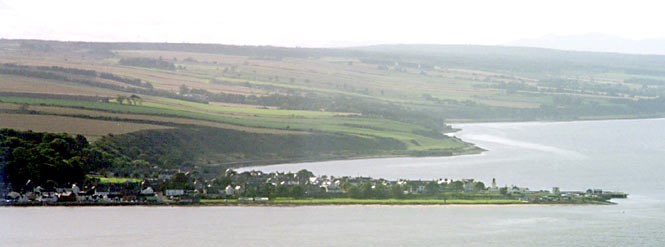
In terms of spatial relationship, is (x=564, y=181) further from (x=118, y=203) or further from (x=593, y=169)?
(x=118, y=203)

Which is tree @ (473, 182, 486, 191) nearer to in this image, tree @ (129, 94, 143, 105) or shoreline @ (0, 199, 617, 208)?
shoreline @ (0, 199, 617, 208)

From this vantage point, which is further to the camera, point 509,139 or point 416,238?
point 509,139

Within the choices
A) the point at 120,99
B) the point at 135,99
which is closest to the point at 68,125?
the point at 120,99

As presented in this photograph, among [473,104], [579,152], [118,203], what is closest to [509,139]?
[579,152]

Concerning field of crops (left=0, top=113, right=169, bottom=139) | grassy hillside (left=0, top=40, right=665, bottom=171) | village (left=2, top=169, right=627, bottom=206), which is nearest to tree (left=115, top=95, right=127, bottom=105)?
grassy hillside (left=0, top=40, right=665, bottom=171)

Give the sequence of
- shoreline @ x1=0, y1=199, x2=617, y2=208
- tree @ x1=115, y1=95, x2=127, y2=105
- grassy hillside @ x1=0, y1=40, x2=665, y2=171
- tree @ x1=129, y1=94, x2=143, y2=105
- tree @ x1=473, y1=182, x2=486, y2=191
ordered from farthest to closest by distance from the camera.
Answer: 1. tree @ x1=129, y1=94, x2=143, y2=105
2. tree @ x1=115, y1=95, x2=127, y2=105
3. grassy hillside @ x1=0, y1=40, x2=665, y2=171
4. tree @ x1=473, y1=182, x2=486, y2=191
5. shoreline @ x1=0, y1=199, x2=617, y2=208

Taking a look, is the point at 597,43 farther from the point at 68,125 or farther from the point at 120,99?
the point at 68,125

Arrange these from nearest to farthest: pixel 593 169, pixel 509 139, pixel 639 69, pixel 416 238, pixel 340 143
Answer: pixel 416 238 < pixel 593 169 < pixel 340 143 < pixel 509 139 < pixel 639 69
